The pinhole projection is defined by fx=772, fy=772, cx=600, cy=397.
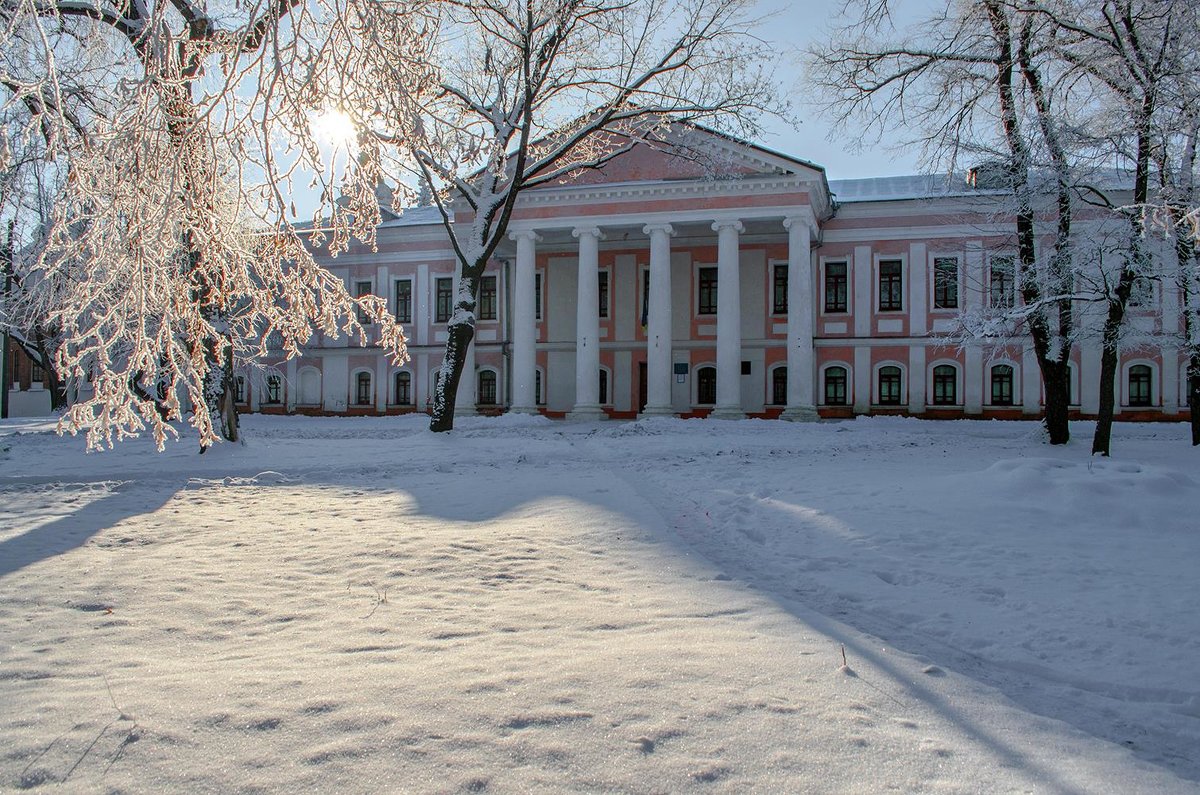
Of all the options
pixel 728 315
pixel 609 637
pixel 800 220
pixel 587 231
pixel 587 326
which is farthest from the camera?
pixel 587 326

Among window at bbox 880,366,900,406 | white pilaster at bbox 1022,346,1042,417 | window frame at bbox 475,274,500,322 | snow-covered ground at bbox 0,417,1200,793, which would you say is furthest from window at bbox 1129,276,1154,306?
window frame at bbox 475,274,500,322

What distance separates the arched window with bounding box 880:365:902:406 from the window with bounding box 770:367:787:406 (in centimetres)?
365

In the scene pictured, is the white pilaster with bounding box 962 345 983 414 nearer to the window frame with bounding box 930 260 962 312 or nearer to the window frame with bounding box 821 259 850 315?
the window frame with bounding box 930 260 962 312

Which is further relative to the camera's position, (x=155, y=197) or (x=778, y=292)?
(x=778, y=292)

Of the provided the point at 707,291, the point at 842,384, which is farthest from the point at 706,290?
the point at 842,384

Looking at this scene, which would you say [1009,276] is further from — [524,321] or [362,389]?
[362,389]

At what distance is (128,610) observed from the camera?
419cm

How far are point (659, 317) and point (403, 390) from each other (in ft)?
43.7

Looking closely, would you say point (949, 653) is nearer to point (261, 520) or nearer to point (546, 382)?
point (261, 520)

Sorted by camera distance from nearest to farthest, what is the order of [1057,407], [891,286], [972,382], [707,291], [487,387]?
[1057,407] → [972,382] → [891,286] → [707,291] → [487,387]

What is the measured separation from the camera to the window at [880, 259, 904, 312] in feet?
97.9

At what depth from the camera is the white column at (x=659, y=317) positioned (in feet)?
88.0

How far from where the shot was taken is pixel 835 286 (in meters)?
30.4

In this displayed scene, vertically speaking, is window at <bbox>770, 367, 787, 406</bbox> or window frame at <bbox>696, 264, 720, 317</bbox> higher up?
window frame at <bbox>696, 264, 720, 317</bbox>
